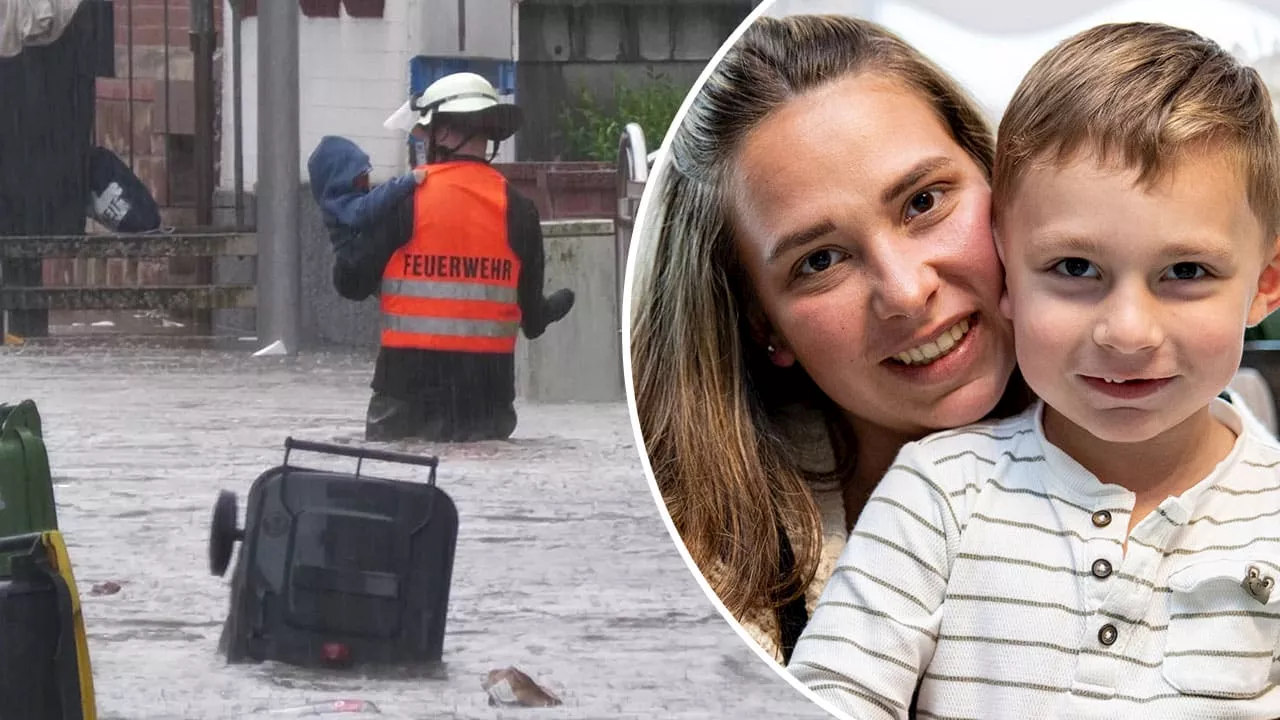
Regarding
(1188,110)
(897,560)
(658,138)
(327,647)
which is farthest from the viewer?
(327,647)

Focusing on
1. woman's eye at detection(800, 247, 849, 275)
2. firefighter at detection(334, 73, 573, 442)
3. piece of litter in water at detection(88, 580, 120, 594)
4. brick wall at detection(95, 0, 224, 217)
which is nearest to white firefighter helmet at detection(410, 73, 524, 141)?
firefighter at detection(334, 73, 573, 442)

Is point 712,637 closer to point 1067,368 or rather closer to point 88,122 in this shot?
point 1067,368

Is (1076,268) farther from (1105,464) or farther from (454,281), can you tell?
(454,281)

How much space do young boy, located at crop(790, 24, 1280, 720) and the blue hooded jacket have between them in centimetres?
82

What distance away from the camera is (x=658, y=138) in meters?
2.05

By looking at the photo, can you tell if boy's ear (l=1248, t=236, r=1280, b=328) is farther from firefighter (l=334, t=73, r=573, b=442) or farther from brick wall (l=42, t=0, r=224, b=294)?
brick wall (l=42, t=0, r=224, b=294)

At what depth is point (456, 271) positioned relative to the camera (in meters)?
2.13

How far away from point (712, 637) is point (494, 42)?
36.4 inches

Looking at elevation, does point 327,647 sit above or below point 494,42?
below

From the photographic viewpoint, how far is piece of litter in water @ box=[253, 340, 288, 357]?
7.26ft

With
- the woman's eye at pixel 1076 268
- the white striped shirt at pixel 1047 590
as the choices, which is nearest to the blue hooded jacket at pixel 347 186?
the white striped shirt at pixel 1047 590

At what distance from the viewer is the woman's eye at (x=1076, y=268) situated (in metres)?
1.75

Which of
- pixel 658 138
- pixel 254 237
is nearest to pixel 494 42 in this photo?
pixel 658 138

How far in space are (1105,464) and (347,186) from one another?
3.71 feet
